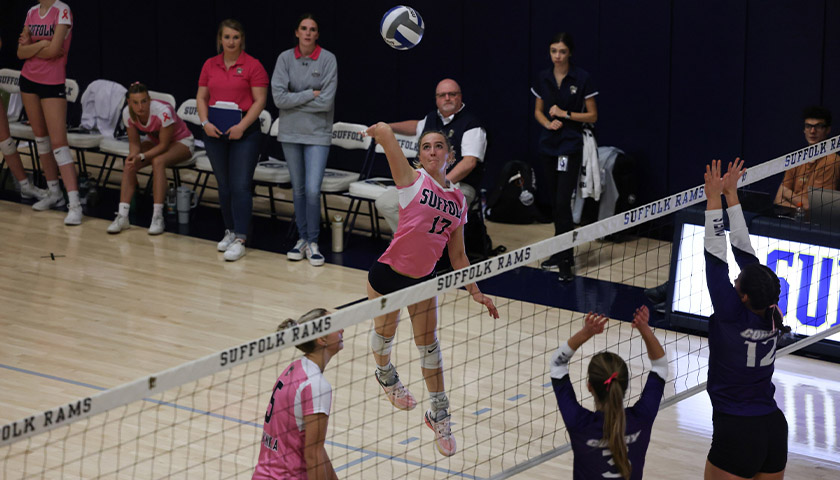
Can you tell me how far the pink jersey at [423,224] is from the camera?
6.30m

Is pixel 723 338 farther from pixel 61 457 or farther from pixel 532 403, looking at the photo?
pixel 61 457

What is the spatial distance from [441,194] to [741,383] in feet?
6.90

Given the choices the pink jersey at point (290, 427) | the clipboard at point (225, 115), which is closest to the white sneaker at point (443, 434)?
the pink jersey at point (290, 427)

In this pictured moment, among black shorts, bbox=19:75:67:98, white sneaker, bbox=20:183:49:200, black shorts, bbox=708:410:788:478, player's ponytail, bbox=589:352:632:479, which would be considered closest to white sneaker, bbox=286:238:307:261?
black shorts, bbox=19:75:67:98

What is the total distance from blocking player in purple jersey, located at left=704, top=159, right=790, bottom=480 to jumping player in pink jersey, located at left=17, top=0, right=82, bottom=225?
7.88 m

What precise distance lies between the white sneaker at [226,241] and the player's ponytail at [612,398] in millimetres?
6937

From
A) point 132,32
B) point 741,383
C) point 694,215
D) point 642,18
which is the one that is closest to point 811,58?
point 642,18

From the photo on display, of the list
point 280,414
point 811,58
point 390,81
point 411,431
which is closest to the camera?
point 280,414

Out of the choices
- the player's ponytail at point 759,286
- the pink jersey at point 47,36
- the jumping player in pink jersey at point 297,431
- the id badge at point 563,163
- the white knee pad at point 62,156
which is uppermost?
the pink jersey at point 47,36

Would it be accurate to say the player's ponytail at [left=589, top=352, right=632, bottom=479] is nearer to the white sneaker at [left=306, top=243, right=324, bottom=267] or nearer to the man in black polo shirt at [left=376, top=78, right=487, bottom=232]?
the man in black polo shirt at [left=376, top=78, right=487, bottom=232]

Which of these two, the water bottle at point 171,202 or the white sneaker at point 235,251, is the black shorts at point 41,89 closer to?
the water bottle at point 171,202

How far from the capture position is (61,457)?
6.32 meters

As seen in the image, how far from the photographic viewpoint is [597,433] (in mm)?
4355

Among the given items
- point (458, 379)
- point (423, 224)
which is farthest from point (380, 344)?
point (458, 379)
